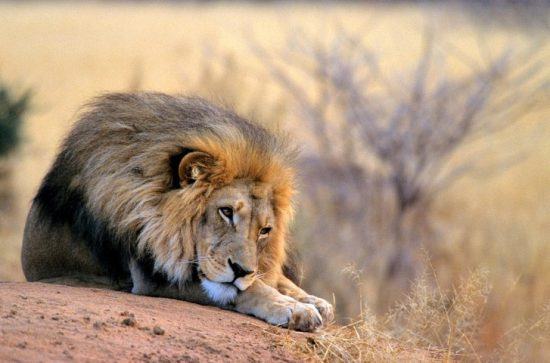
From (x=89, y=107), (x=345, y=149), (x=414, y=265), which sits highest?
(x=89, y=107)

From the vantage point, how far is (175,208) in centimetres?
577

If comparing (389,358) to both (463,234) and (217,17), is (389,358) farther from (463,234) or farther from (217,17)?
(217,17)

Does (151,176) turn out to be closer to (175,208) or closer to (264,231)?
(175,208)

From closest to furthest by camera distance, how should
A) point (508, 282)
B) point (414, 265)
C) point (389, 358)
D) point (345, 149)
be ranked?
point (389, 358), point (508, 282), point (414, 265), point (345, 149)

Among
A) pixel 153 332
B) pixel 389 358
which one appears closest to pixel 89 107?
pixel 153 332

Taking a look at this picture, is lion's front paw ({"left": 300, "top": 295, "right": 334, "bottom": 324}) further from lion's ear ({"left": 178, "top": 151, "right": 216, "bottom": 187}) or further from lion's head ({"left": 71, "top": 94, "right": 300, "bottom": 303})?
lion's ear ({"left": 178, "top": 151, "right": 216, "bottom": 187})

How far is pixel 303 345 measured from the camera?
5.36 m

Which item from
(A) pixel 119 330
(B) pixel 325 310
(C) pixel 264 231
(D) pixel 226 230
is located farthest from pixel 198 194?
(A) pixel 119 330

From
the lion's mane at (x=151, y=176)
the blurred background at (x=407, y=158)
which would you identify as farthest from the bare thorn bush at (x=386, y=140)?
the lion's mane at (x=151, y=176)

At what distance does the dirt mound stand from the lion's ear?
0.67 metres

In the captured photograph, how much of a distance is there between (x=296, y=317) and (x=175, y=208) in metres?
0.88

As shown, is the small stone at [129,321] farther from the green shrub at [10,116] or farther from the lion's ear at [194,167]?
the green shrub at [10,116]

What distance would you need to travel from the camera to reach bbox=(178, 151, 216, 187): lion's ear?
5816 millimetres

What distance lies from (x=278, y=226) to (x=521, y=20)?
11.7 meters
